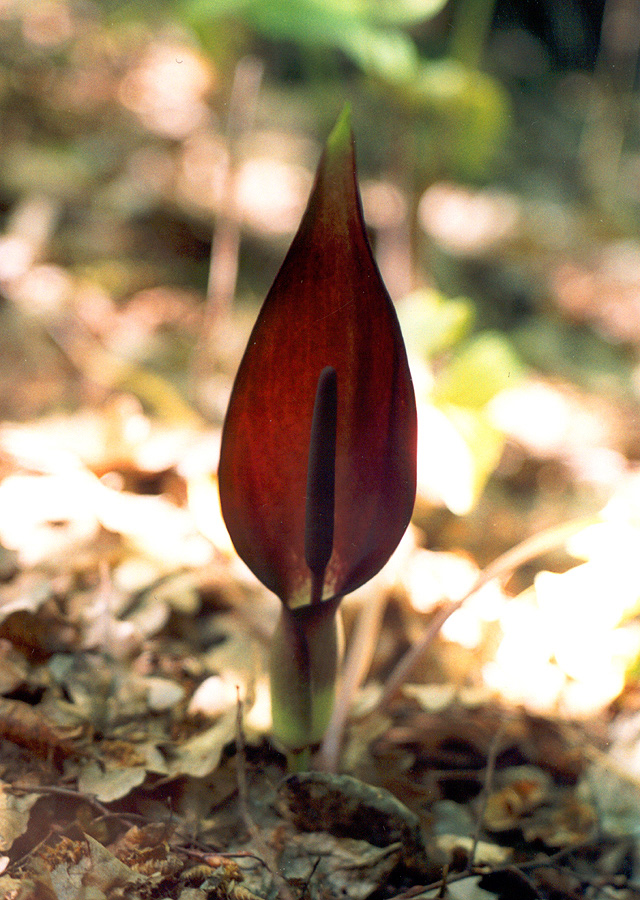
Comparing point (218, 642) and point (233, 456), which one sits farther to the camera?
point (218, 642)

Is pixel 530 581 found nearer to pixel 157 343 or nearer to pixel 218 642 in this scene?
pixel 218 642

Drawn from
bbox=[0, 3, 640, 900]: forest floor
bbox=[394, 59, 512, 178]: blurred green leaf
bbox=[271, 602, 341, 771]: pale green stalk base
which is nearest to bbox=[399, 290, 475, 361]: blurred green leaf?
bbox=[0, 3, 640, 900]: forest floor

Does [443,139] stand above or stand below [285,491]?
above

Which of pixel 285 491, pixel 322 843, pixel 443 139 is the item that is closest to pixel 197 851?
pixel 322 843

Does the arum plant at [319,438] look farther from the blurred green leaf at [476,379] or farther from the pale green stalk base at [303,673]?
the blurred green leaf at [476,379]

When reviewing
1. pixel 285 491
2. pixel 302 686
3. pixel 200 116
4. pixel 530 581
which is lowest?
pixel 530 581

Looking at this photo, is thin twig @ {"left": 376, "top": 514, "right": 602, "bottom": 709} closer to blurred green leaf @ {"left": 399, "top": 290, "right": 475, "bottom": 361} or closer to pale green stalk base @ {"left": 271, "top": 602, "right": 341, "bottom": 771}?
pale green stalk base @ {"left": 271, "top": 602, "right": 341, "bottom": 771}

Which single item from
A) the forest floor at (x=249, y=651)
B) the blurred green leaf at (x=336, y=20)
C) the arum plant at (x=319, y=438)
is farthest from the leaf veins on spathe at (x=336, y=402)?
the blurred green leaf at (x=336, y=20)
